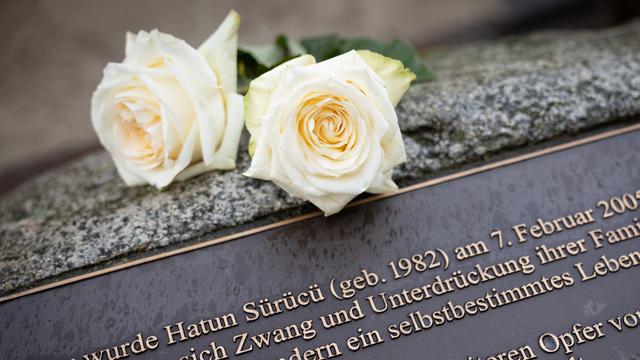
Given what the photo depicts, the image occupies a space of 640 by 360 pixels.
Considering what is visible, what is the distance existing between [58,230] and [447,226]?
1175 millimetres

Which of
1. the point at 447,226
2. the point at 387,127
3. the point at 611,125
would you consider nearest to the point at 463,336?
the point at 447,226

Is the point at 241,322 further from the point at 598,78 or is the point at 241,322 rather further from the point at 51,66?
the point at 51,66

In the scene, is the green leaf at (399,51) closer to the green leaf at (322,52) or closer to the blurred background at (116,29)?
the green leaf at (322,52)

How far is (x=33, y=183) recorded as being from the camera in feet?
7.90

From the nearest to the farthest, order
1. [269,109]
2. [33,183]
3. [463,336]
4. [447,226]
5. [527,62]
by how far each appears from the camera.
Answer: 1. [269,109]
2. [463,336]
3. [447,226]
4. [527,62]
5. [33,183]

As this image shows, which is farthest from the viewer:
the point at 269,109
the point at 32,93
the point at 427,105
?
the point at 32,93

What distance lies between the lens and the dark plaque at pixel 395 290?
150 cm

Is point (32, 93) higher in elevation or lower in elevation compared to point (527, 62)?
higher

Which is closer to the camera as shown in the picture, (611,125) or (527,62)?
(611,125)

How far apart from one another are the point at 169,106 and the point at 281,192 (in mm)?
404

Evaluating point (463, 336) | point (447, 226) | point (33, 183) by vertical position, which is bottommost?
point (463, 336)

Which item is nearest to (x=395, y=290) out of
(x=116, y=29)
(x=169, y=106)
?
(x=169, y=106)

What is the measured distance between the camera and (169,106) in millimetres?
1573

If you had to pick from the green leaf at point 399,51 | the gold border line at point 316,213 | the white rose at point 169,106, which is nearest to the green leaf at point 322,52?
the green leaf at point 399,51
